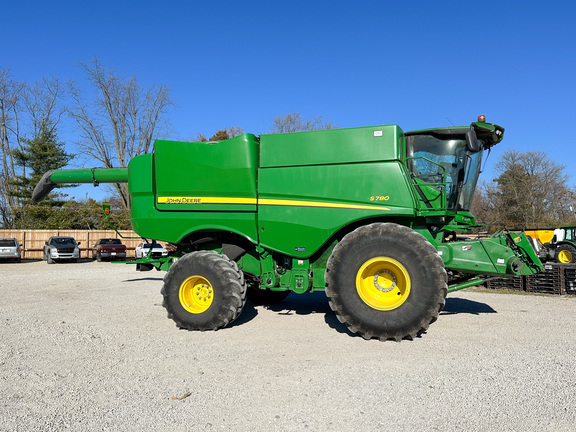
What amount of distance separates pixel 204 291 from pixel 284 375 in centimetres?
272

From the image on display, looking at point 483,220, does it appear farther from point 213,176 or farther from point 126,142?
point 213,176

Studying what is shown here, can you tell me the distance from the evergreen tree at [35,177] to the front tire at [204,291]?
30203mm

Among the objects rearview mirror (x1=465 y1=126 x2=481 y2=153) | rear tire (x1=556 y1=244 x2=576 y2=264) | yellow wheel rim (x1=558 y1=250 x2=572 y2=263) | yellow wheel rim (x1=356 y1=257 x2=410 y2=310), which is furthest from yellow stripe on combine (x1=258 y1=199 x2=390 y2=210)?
yellow wheel rim (x1=558 y1=250 x2=572 y2=263)

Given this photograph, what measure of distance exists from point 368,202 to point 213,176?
2.53 meters

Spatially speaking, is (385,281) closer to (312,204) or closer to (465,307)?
(312,204)

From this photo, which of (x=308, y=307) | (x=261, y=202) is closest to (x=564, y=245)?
(x=308, y=307)

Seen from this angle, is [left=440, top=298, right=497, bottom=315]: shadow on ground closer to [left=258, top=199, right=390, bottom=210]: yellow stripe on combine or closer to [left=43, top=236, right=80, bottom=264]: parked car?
[left=258, top=199, right=390, bottom=210]: yellow stripe on combine

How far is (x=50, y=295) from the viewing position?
34.9 ft

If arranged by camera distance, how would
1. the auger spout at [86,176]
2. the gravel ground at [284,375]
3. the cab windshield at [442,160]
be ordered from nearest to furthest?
1. the gravel ground at [284,375]
2. the cab windshield at [442,160]
3. the auger spout at [86,176]

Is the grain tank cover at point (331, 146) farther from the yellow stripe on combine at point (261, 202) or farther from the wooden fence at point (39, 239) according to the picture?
the wooden fence at point (39, 239)

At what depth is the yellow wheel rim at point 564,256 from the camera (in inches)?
601

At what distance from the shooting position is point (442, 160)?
21.1ft

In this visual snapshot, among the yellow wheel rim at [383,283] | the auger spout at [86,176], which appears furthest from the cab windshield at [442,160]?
the auger spout at [86,176]

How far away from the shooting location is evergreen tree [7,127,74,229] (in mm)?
31797
